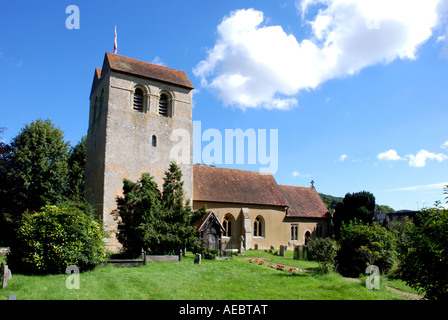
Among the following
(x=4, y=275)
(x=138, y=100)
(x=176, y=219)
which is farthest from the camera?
(x=138, y=100)

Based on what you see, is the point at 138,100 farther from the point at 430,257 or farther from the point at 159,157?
the point at 430,257

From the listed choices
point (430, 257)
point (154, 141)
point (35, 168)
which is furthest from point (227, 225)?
point (430, 257)

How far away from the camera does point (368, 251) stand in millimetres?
15500

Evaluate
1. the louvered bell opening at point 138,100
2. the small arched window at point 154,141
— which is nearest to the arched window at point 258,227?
the small arched window at point 154,141

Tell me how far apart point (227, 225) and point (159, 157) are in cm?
950

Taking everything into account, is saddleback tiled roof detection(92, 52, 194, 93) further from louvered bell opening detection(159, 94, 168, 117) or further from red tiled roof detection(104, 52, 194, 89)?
louvered bell opening detection(159, 94, 168, 117)

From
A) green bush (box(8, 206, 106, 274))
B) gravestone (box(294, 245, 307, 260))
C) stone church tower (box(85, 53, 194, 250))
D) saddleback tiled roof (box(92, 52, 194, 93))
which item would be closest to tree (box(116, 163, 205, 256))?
green bush (box(8, 206, 106, 274))

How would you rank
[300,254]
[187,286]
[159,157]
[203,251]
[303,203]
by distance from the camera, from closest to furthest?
1. [187,286]
2. [203,251]
3. [300,254]
4. [159,157]
5. [303,203]

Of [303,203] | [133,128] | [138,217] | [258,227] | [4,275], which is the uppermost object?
[133,128]

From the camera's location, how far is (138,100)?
1049 inches

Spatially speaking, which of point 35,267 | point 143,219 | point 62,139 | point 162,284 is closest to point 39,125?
point 62,139

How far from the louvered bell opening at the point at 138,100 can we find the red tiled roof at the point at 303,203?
61.1 feet

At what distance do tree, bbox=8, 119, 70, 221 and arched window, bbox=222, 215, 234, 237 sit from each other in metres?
15.6
